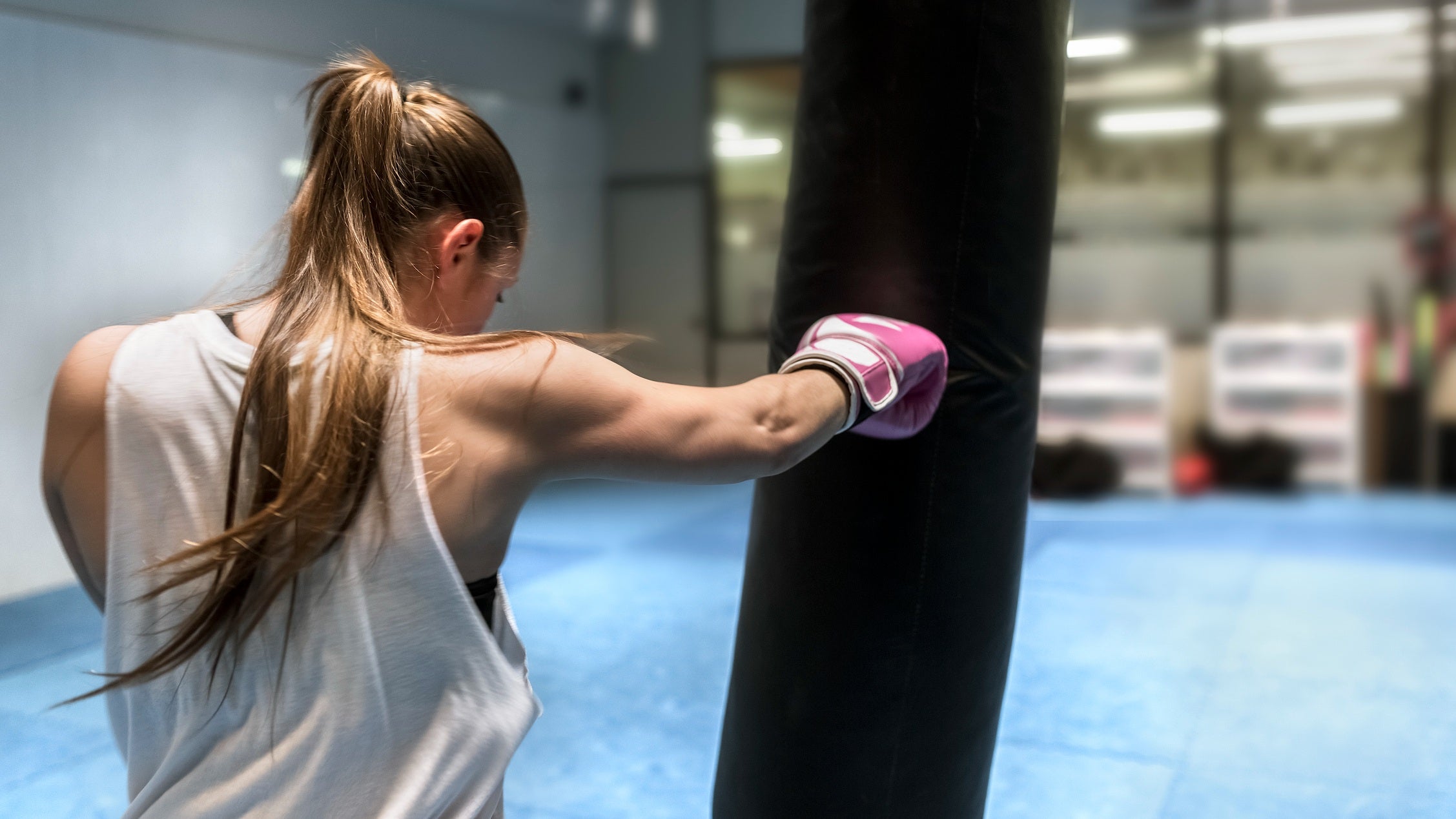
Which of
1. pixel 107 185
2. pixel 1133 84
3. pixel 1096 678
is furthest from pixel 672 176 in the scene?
pixel 1096 678

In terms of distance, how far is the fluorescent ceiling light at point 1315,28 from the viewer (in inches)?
255

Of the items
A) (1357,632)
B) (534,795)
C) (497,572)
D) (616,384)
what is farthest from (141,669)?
(1357,632)

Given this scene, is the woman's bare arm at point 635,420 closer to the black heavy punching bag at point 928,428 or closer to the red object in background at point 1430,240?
the black heavy punching bag at point 928,428

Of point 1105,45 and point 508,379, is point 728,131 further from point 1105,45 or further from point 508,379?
point 508,379

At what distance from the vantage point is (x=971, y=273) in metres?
1.48

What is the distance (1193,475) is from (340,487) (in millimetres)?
6067

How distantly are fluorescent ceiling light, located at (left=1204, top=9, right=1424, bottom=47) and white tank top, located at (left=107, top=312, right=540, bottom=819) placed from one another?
7.22 metres

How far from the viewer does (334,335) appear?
92 cm

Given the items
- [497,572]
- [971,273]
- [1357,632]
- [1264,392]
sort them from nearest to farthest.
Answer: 1. [497,572]
2. [971,273]
3. [1357,632]
4. [1264,392]

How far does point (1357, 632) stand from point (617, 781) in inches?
103

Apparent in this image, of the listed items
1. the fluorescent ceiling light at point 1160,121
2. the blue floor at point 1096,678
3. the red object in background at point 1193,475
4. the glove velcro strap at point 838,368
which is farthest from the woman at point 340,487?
the fluorescent ceiling light at point 1160,121

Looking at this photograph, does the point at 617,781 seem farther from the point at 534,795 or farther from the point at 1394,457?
the point at 1394,457

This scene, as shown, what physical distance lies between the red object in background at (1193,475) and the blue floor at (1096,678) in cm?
79

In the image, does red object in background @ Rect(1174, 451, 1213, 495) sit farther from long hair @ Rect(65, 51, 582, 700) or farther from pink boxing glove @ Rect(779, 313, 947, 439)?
long hair @ Rect(65, 51, 582, 700)
